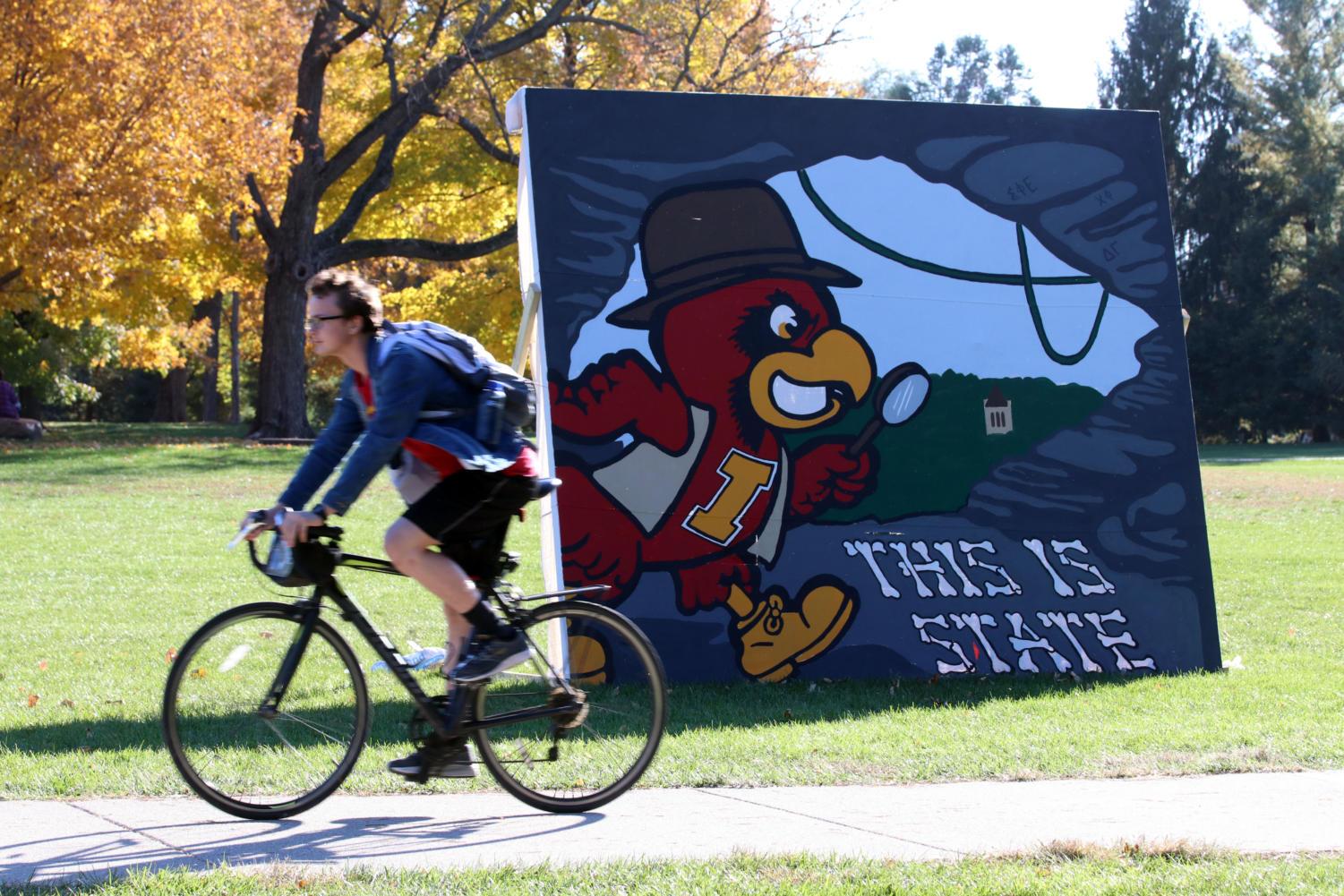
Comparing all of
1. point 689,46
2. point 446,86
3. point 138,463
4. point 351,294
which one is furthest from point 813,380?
point 446,86

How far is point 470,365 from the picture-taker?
16.3 feet

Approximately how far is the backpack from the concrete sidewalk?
1.43 m

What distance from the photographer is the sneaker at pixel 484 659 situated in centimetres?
508

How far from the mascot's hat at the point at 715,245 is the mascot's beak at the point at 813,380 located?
39 cm

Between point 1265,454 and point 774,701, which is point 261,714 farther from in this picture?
point 1265,454

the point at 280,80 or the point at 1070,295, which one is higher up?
the point at 280,80

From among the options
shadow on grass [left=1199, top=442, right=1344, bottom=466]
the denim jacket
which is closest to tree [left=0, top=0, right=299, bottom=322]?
the denim jacket

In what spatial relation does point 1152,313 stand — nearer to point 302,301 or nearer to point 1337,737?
point 1337,737

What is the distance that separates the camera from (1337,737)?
656 centimetres

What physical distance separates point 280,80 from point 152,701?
23747mm

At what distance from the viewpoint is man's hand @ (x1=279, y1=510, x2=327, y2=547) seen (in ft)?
15.8

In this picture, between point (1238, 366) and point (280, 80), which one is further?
point (1238, 366)

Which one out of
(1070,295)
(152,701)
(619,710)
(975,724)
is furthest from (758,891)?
(1070,295)

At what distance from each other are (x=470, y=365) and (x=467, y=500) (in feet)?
1.52
